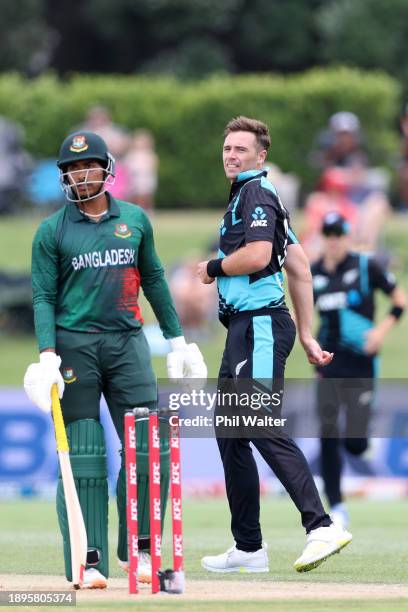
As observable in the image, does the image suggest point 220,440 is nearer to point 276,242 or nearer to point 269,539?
point 276,242

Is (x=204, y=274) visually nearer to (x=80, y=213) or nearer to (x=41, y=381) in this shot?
(x=80, y=213)

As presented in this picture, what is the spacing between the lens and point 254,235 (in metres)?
7.18

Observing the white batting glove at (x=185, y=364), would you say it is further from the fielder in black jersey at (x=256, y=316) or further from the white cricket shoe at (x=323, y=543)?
the white cricket shoe at (x=323, y=543)

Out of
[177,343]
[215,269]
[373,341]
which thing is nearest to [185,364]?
[177,343]

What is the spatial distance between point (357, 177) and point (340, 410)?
1417cm

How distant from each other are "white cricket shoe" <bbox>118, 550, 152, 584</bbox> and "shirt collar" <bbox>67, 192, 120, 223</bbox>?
1.63 metres

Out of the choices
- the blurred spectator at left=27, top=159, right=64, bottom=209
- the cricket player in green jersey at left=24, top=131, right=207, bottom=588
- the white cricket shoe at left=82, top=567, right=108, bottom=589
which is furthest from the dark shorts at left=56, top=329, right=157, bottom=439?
the blurred spectator at left=27, top=159, right=64, bottom=209

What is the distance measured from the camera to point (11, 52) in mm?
39969

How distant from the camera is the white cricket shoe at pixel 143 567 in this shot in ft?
23.4

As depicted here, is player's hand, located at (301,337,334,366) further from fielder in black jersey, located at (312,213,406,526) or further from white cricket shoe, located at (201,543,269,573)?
fielder in black jersey, located at (312,213,406,526)

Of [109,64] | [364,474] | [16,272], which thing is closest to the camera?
[364,474]

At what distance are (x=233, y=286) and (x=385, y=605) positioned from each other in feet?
5.91

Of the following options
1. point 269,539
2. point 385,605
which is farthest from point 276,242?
point 269,539

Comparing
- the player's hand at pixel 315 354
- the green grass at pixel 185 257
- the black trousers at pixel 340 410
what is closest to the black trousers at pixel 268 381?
the player's hand at pixel 315 354
